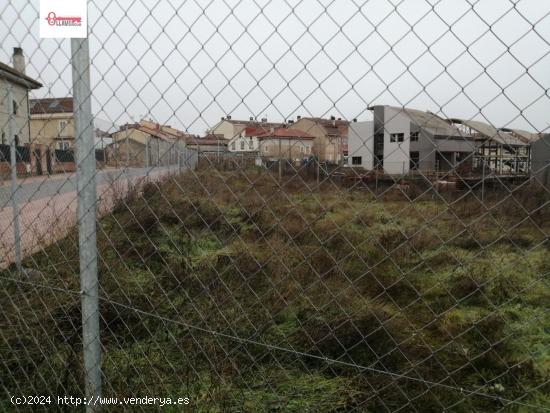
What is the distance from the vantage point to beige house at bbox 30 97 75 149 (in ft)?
6.56

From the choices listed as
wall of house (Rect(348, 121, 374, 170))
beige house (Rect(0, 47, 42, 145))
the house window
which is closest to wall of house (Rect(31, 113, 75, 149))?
beige house (Rect(0, 47, 42, 145))

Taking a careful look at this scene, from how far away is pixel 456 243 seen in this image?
5867 mm

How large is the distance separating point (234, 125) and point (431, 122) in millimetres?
723

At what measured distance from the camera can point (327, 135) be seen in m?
1.34

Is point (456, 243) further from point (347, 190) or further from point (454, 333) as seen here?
point (347, 190)

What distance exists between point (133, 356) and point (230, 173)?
130 centimetres

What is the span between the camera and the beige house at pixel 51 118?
78.7 inches

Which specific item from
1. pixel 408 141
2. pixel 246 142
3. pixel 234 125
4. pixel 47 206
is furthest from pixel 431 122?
pixel 47 206

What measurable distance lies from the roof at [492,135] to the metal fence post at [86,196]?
128 centimetres

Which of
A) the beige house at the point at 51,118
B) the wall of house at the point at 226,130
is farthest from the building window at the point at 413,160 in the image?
the beige house at the point at 51,118

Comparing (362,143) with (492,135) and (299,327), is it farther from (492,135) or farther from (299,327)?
(299,327)

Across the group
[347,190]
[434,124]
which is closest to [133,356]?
[347,190]

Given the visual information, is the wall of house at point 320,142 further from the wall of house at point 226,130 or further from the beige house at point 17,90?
the beige house at point 17,90

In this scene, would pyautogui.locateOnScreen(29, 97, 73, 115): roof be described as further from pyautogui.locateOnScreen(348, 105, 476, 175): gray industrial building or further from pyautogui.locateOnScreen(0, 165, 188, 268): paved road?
pyautogui.locateOnScreen(348, 105, 476, 175): gray industrial building
